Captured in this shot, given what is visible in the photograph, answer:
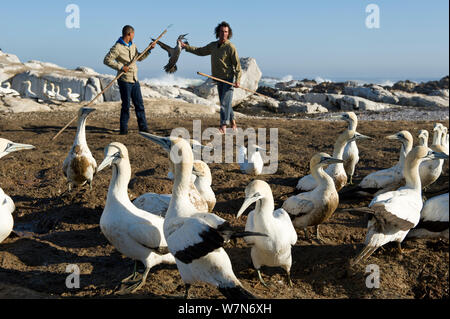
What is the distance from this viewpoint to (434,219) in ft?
16.0

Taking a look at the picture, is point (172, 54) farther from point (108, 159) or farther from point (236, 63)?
point (108, 159)

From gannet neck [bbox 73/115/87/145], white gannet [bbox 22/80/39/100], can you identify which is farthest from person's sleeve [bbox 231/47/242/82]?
white gannet [bbox 22/80/39/100]

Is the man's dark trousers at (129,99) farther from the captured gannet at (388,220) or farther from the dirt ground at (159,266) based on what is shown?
the captured gannet at (388,220)

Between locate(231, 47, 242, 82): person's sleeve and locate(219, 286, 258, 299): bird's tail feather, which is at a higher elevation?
locate(231, 47, 242, 82): person's sleeve

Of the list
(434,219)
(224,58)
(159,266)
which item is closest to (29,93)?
(224,58)

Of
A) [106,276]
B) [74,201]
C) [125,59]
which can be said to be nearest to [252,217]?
[106,276]

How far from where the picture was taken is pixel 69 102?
56.5ft

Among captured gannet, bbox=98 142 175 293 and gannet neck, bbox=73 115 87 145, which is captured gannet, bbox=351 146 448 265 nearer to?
captured gannet, bbox=98 142 175 293

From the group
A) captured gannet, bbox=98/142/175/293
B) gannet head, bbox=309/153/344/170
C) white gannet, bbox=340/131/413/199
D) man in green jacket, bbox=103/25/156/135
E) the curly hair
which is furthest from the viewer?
the curly hair

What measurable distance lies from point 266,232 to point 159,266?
1414 millimetres

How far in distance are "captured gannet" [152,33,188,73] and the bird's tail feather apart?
7067 mm

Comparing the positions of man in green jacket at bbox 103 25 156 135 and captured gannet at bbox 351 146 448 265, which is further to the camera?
man in green jacket at bbox 103 25 156 135

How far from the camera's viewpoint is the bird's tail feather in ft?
12.1

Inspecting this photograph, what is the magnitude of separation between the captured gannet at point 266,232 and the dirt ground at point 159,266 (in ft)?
0.98
